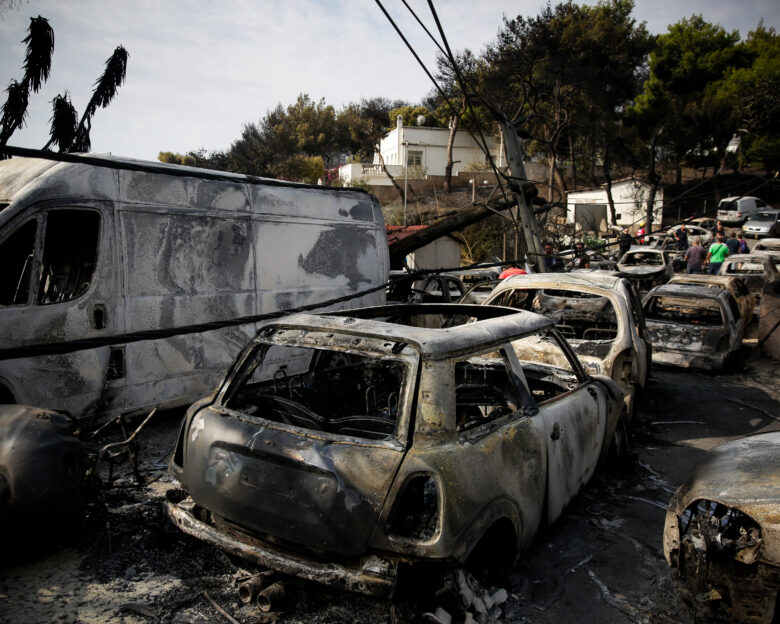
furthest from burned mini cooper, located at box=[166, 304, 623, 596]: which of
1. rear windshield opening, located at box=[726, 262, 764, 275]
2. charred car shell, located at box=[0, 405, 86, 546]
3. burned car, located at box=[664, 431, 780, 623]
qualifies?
rear windshield opening, located at box=[726, 262, 764, 275]

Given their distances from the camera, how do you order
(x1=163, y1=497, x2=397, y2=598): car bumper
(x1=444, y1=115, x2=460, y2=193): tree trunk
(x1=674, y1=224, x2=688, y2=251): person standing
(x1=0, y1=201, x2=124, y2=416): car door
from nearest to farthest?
(x1=163, y1=497, x2=397, y2=598): car bumper, (x1=0, y1=201, x2=124, y2=416): car door, (x1=674, y1=224, x2=688, y2=251): person standing, (x1=444, y1=115, x2=460, y2=193): tree trunk

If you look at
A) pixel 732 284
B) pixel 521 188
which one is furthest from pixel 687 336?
pixel 521 188

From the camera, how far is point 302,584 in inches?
114

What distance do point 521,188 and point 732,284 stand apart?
4.81 metres

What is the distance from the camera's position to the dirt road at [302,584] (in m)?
2.84

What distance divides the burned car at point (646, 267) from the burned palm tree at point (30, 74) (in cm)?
1347

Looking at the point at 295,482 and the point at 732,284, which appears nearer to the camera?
the point at 295,482

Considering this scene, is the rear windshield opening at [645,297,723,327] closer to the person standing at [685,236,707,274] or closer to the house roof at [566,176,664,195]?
the person standing at [685,236,707,274]

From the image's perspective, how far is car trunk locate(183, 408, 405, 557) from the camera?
8.56 ft

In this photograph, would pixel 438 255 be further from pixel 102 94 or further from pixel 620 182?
pixel 620 182

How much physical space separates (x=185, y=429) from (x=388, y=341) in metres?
1.42

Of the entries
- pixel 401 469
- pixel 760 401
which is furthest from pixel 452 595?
pixel 760 401

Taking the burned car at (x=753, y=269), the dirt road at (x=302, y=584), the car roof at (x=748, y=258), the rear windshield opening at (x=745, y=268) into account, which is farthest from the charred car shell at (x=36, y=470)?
the car roof at (x=748, y=258)

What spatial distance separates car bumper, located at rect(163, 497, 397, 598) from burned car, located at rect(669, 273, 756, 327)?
10.1m
